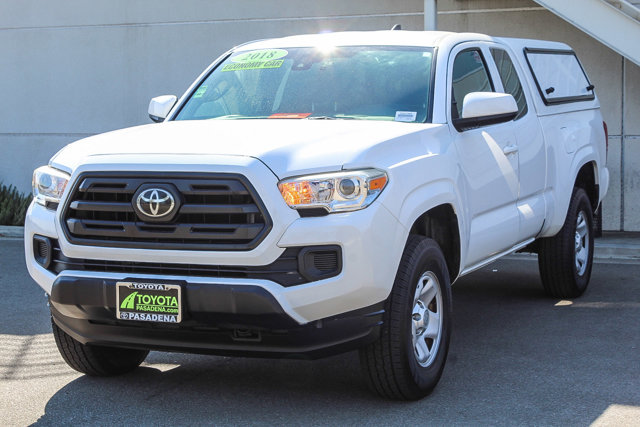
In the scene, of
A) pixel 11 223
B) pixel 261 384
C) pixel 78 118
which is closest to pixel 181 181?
pixel 261 384

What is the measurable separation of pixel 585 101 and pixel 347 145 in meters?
4.03

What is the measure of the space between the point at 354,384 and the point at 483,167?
1.54 meters

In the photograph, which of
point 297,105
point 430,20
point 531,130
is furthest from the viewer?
point 430,20

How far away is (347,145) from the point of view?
200 inches

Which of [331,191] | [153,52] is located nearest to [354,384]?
[331,191]

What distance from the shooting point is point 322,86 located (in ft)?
20.5

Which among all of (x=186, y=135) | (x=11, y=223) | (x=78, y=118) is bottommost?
(x=11, y=223)

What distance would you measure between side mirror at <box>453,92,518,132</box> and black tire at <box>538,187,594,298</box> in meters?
2.01

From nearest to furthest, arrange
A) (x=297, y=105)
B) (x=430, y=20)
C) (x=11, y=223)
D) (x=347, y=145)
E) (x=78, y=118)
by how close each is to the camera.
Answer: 1. (x=347, y=145)
2. (x=297, y=105)
3. (x=430, y=20)
4. (x=11, y=223)
5. (x=78, y=118)

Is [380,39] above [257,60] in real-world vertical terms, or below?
above

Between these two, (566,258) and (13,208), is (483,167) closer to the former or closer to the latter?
(566,258)

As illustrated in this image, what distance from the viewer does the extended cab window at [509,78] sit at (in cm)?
718

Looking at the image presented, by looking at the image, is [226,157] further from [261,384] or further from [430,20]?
[430,20]

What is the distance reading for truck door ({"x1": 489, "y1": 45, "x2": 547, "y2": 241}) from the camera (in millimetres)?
6955
